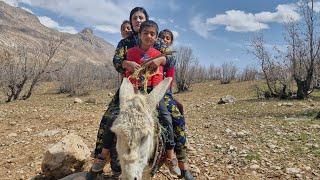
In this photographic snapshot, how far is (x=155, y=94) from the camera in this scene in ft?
11.8

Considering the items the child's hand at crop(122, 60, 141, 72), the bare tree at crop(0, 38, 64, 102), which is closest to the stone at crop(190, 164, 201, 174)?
the child's hand at crop(122, 60, 141, 72)

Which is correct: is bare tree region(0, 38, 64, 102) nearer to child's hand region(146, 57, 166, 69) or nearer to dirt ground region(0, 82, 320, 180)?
dirt ground region(0, 82, 320, 180)

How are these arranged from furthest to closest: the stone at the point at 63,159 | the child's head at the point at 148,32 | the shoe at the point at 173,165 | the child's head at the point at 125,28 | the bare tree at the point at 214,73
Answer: the bare tree at the point at 214,73 < the child's head at the point at 125,28 < the stone at the point at 63,159 < the shoe at the point at 173,165 < the child's head at the point at 148,32

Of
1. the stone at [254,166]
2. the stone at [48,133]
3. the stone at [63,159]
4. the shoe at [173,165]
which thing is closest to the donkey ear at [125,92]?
the shoe at [173,165]

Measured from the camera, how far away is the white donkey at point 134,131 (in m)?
3.13

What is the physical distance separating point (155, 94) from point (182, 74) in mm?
26860

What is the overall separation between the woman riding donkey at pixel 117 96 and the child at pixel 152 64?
0.07 m

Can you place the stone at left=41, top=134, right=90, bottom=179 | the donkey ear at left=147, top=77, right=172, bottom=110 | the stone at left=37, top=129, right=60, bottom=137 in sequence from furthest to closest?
the stone at left=37, top=129, right=60, bottom=137
the stone at left=41, top=134, right=90, bottom=179
the donkey ear at left=147, top=77, right=172, bottom=110

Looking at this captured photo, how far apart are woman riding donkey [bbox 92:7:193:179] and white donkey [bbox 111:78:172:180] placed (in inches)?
28.0

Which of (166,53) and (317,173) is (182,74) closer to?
(317,173)

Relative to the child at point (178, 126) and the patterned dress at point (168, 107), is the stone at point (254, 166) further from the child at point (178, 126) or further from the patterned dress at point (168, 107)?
the patterned dress at point (168, 107)

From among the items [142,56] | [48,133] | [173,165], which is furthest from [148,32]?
[48,133]

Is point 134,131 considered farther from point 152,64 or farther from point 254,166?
point 254,166

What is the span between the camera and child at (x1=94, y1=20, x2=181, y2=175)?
4.37m
